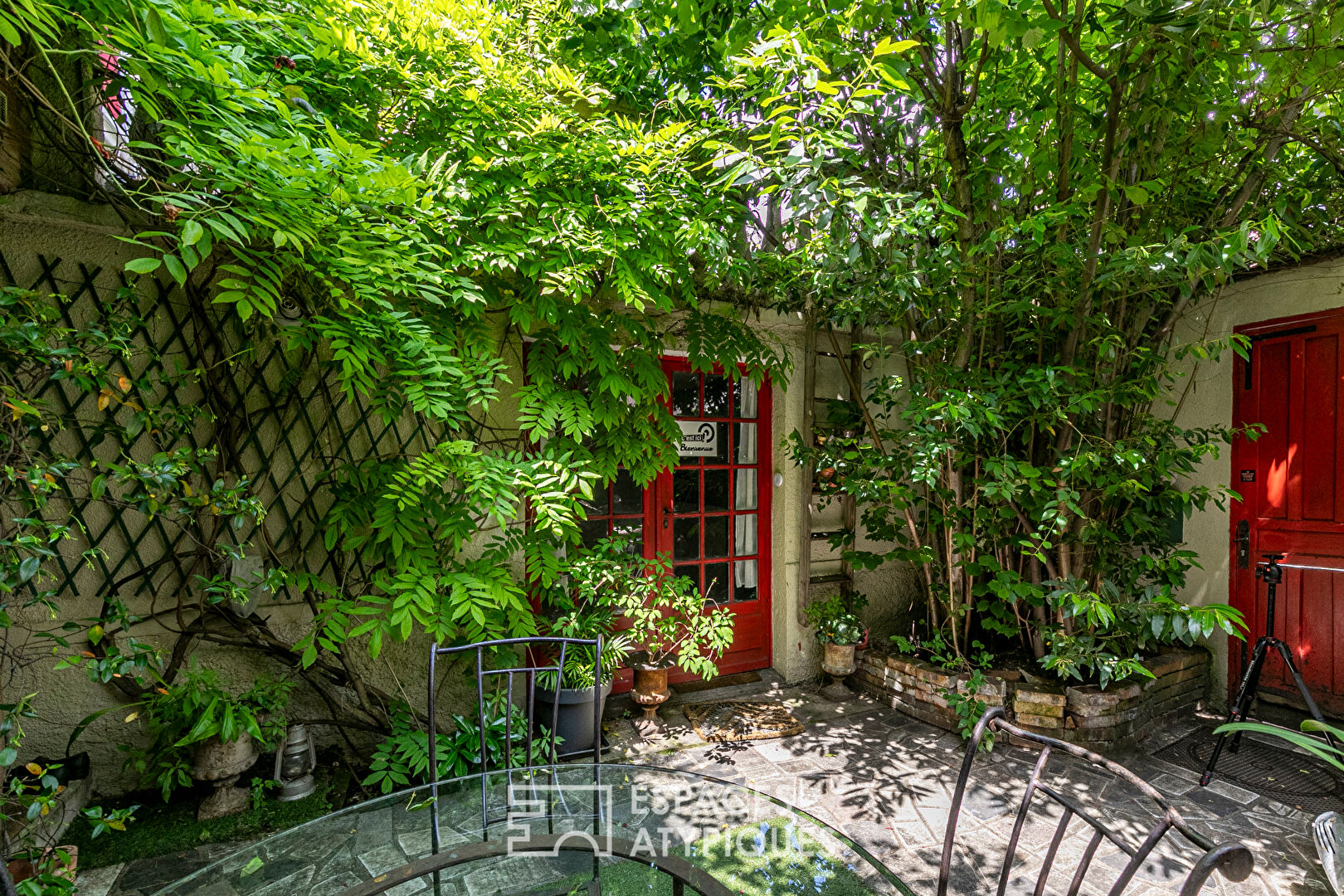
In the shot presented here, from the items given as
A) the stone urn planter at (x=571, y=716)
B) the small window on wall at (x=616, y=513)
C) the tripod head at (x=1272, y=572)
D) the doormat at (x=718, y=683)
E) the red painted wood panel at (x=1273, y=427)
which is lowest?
the doormat at (x=718, y=683)

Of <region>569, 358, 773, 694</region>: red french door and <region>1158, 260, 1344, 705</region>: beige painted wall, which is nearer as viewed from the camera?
<region>1158, 260, 1344, 705</region>: beige painted wall

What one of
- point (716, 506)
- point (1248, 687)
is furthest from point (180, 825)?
point (1248, 687)

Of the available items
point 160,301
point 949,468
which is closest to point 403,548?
point 160,301

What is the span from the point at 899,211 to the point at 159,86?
93.4 inches

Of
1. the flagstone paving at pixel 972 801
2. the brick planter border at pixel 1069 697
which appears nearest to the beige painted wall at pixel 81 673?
the flagstone paving at pixel 972 801

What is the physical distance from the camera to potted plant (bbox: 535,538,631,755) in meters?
2.90

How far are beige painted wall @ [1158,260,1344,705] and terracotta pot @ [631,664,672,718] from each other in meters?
3.28

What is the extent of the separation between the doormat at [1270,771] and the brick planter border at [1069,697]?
20cm

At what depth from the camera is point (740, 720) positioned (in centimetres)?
345

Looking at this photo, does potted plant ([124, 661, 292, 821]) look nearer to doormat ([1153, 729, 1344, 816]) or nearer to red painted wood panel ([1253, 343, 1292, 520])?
doormat ([1153, 729, 1344, 816])

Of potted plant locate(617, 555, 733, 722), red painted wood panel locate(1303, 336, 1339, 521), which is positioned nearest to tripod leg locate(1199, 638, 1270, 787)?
red painted wood panel locate(1303, 336, 1339, 521)

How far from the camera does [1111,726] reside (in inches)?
122

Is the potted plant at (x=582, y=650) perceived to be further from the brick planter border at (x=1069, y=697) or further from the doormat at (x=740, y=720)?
the brick planter border at (x=1069, y=697)

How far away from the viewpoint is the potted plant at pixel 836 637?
3844 mm
